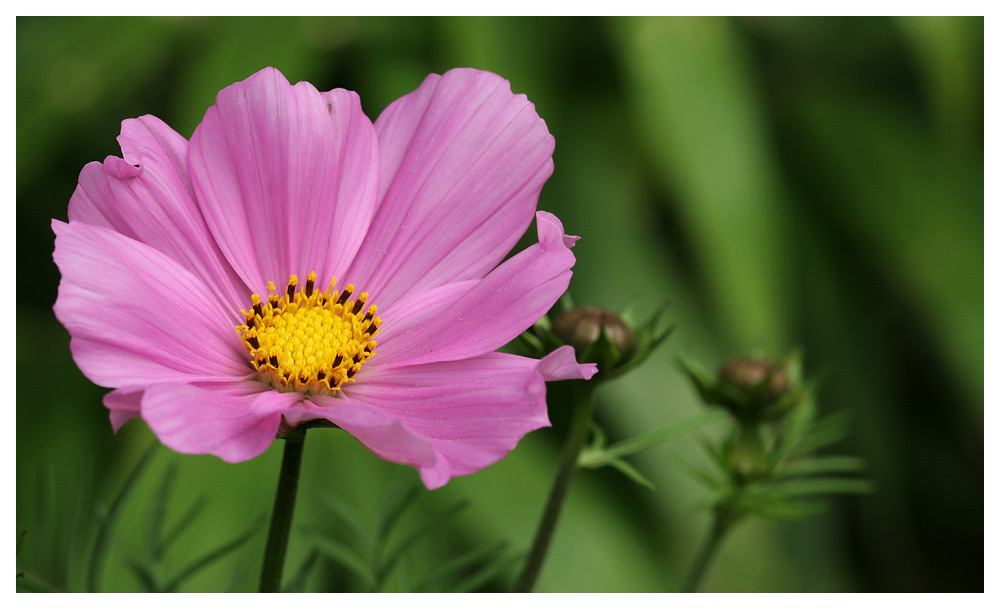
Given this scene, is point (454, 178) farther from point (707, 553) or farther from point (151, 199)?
point (707, 553)

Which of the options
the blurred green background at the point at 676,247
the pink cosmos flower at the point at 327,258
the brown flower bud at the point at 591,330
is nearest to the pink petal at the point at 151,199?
the pink cosmos flower at the point at 327,258

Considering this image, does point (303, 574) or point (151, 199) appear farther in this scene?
point (303, 574)

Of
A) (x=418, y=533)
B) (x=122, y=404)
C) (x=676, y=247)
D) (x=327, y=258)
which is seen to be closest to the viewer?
(x=122, y=404)

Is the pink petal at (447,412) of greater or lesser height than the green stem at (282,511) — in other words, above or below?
above

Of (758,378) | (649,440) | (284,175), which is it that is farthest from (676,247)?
(284,175)

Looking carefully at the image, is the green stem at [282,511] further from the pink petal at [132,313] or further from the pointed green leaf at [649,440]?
the pointed green leaf at [649,440]

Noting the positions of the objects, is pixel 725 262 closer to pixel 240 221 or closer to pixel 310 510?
pixel 310 510
